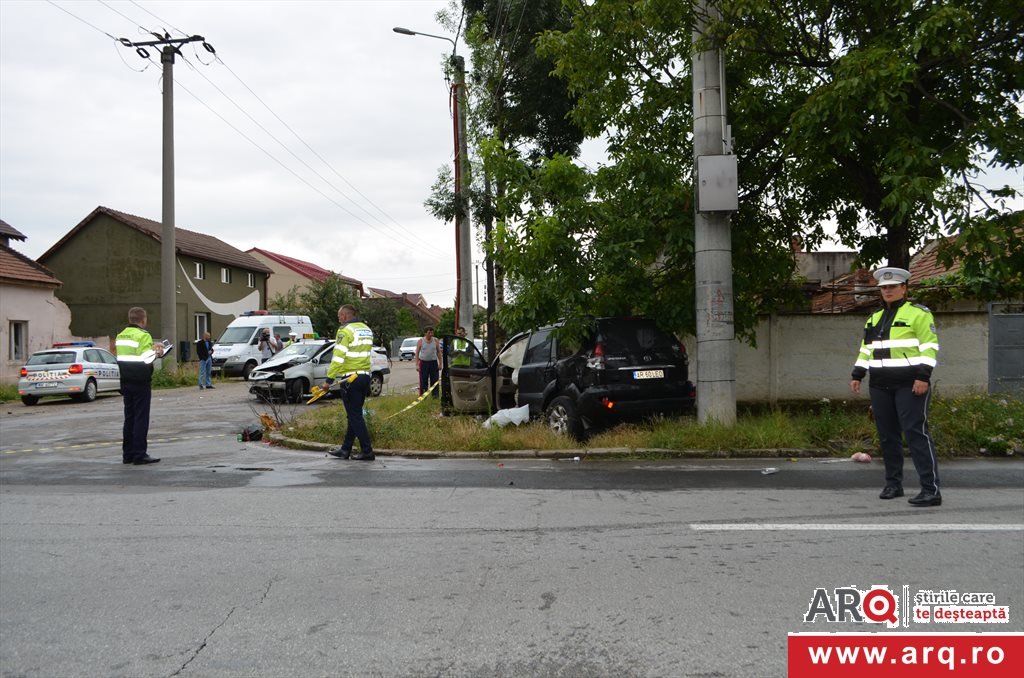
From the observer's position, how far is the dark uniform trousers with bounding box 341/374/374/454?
966cm

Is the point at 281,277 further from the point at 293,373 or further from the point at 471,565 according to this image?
the point at 471,565

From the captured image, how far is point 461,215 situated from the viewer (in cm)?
1788

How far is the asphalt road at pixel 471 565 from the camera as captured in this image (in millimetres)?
3756

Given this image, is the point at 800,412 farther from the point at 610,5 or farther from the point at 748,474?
the point at 610,5

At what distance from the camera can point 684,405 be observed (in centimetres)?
1055

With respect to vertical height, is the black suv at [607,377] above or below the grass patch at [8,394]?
above

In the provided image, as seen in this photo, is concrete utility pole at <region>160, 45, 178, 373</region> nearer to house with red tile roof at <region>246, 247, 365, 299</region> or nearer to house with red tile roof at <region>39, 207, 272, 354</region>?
house with red tile roof at <region>39, 207, 272, 354</region>

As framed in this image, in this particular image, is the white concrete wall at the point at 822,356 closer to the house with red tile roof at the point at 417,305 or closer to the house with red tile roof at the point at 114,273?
the house with red tile roof at the point at 114,273

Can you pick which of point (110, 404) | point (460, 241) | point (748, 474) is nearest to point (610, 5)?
point (748, 474)

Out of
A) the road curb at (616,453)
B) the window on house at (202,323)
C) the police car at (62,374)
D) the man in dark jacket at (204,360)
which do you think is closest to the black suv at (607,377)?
the road curb at (616,453)

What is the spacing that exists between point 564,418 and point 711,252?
2893 mm

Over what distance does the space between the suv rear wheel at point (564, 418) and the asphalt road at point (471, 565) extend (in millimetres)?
1494

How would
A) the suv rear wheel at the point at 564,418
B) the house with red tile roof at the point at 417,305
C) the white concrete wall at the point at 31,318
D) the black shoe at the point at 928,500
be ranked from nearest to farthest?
the black shoe at the point at 928,500, the suv rear wheel at the point at 564,418, the white concrete wall at the point at 31,318, the house with red tile roof at the point at 417,305

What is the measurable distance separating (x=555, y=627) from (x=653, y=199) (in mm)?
8034
